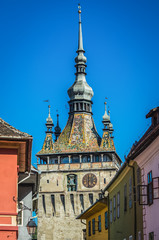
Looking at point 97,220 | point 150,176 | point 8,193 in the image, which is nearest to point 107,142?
point 97,220

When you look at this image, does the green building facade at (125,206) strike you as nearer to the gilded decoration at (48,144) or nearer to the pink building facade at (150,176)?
the pink building facade at (150,176)

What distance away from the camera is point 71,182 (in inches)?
3354

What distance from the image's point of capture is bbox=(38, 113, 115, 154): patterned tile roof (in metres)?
88.6

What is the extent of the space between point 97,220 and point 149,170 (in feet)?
68.2

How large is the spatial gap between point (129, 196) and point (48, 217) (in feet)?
191

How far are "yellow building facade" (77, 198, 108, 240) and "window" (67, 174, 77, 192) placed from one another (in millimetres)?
38583

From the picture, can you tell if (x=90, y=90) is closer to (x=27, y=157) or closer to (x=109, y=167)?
(x=109, y=167)

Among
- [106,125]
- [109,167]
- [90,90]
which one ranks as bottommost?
[109,167]

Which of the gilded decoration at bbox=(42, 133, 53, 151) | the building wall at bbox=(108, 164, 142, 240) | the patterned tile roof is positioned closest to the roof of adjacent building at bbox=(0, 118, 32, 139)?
the building wall at bbox=(108, 164, 142, 240)

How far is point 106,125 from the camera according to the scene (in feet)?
301

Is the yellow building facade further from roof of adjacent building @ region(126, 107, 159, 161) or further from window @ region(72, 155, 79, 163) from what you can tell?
window @ region(72, 155, 79, 163)

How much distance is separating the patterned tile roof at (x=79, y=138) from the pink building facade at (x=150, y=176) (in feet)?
215

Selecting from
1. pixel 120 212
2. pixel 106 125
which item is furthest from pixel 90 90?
pixel 120 212

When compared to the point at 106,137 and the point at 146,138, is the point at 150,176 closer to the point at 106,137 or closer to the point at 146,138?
the point at 146,138
